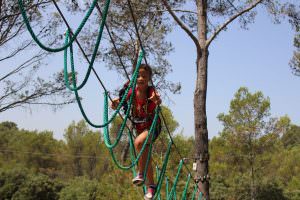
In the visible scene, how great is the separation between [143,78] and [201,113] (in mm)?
3796

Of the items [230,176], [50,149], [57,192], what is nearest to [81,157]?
[50,149]

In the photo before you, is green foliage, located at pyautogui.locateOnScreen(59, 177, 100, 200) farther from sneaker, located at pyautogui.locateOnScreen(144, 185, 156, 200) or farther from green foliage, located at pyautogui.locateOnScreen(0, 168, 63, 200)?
sneaker, located at pyautogui.locateOnScreen(144, 185, 156, 200)

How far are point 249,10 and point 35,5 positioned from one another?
373 cm

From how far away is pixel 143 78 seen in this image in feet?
8.86

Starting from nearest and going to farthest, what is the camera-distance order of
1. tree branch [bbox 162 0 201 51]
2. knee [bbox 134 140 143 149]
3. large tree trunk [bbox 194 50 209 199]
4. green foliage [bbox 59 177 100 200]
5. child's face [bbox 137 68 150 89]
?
child's face [bbox 137 68 150 89] < knee [bbox 134 140 143 149] < large tree trunk [bbox 194 50 209 199] < tree branch [bbox 162 0 201 51] < green foliage [bbox 59 177 100 200]

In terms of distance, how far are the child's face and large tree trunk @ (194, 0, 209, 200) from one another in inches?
143

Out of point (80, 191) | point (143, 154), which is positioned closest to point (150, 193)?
point (143, 154)

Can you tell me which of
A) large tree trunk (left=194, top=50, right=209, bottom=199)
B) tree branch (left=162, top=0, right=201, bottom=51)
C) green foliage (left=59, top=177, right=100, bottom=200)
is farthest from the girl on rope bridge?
green foliage (left=59, top=177, right=100, bottom=200)

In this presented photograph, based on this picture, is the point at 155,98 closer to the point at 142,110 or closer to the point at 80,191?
the point at 142,110

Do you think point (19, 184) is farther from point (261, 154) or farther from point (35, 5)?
point (35, 5)

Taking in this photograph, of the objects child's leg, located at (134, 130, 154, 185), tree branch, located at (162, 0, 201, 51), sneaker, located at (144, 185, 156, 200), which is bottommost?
sneaker, located at (144, 185, 156, 200)

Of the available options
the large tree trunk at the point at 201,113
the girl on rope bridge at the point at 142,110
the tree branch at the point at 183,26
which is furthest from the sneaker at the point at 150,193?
the tree branch at the point at 183,26

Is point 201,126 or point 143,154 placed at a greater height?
point 201,126

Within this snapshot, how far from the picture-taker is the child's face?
2680 mm
